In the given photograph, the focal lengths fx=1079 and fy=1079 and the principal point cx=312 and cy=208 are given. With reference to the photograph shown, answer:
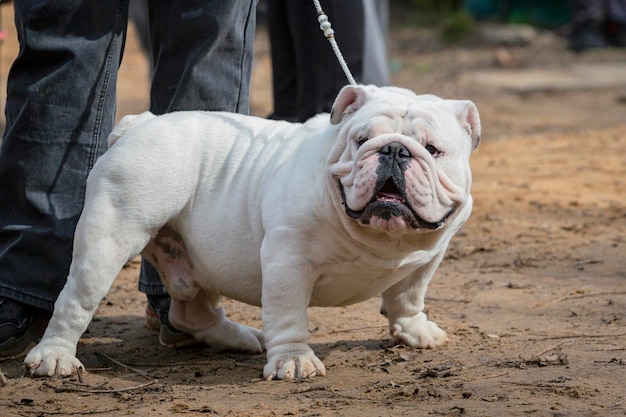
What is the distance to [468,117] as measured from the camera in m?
3.10

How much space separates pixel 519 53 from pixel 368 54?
7277 mm

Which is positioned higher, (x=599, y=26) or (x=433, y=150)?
(x=433, y=150)

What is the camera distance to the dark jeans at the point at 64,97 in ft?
11.3

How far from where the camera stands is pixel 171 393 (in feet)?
10.00

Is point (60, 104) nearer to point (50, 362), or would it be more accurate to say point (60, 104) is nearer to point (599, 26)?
point (50, 362)

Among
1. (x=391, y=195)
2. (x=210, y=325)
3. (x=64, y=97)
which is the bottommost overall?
(x=210, y=325)

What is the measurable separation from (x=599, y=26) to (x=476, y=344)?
9.78m

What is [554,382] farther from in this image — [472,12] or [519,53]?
[472,12]

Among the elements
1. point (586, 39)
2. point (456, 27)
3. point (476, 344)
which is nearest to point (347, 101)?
point (476, 344)

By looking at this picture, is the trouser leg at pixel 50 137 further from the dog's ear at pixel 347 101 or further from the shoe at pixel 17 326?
the dog's ear at pixel 347 101

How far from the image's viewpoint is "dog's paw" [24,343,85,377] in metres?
3.21

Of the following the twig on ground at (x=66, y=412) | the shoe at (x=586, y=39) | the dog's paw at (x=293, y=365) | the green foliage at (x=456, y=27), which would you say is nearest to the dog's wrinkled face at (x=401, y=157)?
the dog's paw at (x=293, y=365)

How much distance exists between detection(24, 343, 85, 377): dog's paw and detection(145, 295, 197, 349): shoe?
45 cm

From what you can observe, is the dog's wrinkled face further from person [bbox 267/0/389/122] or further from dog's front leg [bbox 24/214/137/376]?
person [bbox 267/0/389/122]
